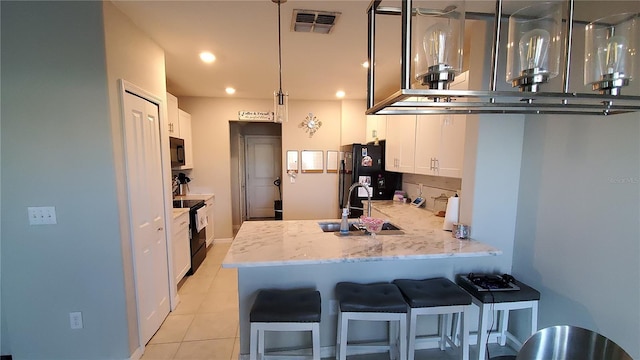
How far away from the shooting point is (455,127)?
2.40 metres

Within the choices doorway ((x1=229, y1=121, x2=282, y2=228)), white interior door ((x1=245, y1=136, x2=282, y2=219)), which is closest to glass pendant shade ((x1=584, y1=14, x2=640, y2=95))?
doorway ((x1=229, y1=121, x2=282, y2=228))

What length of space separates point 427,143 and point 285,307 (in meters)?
2.08

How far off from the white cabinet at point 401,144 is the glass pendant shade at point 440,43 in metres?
2.30

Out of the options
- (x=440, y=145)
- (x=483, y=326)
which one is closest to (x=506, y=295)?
(x=483, y=326)

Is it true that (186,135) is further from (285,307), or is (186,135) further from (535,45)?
(535,45)

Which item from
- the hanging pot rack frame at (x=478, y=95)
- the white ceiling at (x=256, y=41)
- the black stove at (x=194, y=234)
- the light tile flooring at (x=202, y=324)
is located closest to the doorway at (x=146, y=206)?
the light tile flooring at (x=202, y=324)

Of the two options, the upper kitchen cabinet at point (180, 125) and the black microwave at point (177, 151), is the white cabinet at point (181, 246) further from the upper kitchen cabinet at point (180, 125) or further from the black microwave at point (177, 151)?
the upper kitchen cabinet at point (180, 125)

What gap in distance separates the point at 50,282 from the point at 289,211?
3.28 m

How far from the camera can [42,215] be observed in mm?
1779

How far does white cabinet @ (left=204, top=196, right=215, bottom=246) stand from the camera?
→ 4.35 m

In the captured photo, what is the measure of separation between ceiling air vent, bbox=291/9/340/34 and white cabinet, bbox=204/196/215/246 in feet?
9.80

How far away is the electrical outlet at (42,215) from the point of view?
69.7 inches

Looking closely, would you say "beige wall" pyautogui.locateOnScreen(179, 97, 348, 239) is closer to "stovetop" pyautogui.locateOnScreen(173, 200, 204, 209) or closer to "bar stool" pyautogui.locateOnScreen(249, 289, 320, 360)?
"stovetop" pyautogui.locateOnScreen(173, 200, 204, 209)

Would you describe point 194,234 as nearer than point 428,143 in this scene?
No
